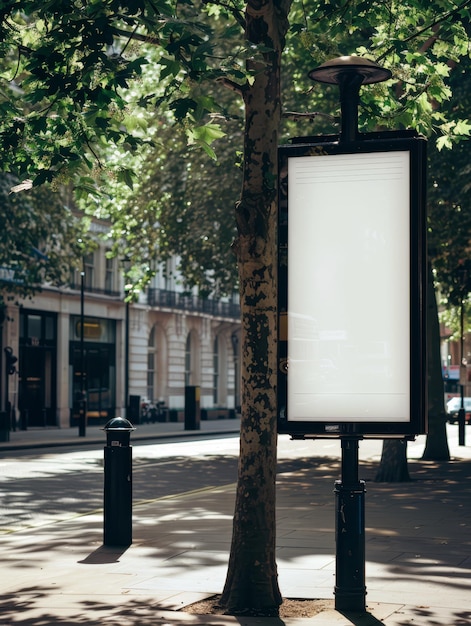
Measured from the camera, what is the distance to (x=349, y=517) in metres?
7.25

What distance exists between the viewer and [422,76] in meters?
11.1

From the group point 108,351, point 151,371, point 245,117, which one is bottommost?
point 151,371

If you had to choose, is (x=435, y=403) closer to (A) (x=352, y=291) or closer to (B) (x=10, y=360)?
(A) (x=352, y=291)

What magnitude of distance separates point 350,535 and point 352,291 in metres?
1.57

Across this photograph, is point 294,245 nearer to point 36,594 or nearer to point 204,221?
point 36,594

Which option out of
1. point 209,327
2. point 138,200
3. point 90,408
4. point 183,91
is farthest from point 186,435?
point 183,91

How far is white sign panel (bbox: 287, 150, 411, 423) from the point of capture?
712 centimetres

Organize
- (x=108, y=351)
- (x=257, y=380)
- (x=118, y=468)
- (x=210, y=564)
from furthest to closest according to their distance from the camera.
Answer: (x=108, y=351), (x=118, y=468), (x=210, y=564), (x=257, y=380)

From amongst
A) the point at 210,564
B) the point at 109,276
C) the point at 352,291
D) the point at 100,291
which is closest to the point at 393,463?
the point at 210,564

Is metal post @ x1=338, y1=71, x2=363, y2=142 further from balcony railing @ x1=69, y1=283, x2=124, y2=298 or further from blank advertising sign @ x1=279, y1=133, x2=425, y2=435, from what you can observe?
balcony railing @ x1=69, y1=283, x2=124, y2=298

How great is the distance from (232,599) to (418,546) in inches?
134

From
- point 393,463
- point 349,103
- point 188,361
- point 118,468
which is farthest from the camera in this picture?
point 188,361

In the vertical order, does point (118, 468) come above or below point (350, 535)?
above

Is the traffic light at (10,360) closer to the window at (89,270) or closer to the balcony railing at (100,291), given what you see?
the balcony railing at (100,291)
